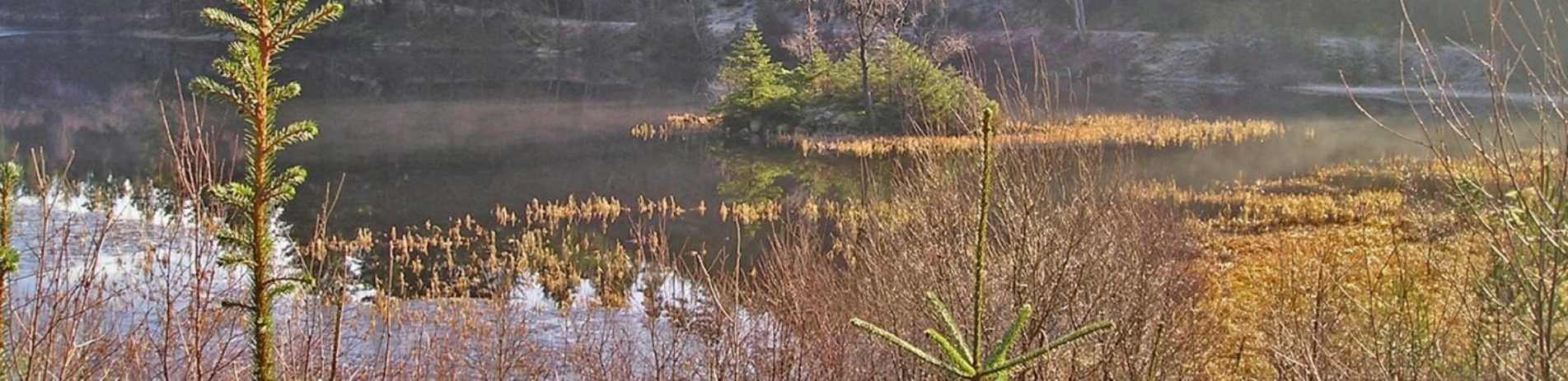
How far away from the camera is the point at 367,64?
58.1 m

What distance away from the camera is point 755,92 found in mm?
33000

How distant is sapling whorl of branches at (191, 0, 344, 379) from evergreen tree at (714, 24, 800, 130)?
3003 centimetres

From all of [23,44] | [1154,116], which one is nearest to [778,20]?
[1154,116]

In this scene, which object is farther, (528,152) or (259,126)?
(528,152)

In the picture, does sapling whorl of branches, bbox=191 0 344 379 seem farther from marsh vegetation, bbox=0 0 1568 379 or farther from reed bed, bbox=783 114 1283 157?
reed bed, bbox=783 114 1283 157

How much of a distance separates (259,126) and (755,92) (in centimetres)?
3047

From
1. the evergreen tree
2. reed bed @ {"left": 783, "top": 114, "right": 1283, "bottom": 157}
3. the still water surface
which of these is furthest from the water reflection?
the evergreen tree

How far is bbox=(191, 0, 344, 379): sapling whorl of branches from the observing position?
2.57 metres

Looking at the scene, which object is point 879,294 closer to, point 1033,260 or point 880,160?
point 1033,260

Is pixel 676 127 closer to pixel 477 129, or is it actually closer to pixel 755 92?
pixel 755 92

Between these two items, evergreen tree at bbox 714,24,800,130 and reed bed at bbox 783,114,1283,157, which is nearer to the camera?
reed bed at bbox 783,114,1283,157

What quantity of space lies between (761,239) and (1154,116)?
20.3m

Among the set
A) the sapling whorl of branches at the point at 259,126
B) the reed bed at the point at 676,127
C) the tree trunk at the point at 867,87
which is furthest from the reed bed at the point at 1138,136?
the sapling whorl of branches at the point at 259,126

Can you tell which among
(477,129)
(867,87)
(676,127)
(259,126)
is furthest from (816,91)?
(259,126)
